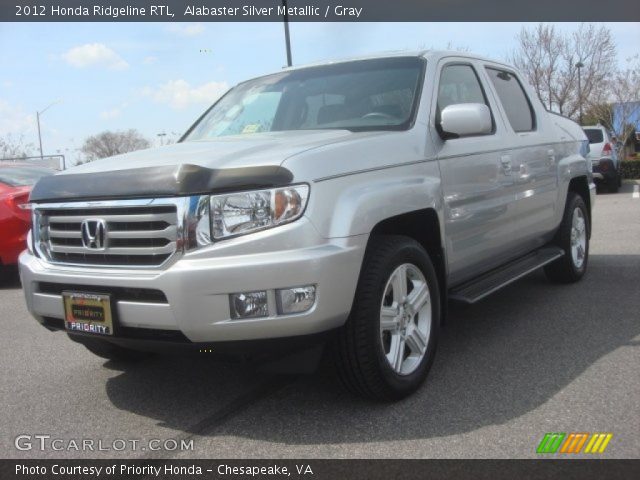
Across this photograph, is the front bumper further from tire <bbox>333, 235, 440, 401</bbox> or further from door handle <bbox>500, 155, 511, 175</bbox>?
door handle <bbox>500, 155, 511, 175</bbox>

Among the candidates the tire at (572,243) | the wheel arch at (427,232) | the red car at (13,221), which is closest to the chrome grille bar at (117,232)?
the wheel arch at (427,232)

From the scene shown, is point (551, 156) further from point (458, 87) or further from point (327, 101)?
point (327, 101)

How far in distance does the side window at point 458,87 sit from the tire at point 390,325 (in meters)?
1.10

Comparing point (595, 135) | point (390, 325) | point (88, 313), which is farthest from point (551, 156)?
point (595, 135)

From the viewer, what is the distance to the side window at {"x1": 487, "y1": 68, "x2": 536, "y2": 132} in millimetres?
4867

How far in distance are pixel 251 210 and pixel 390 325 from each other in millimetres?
963

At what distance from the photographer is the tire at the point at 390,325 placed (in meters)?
3.03

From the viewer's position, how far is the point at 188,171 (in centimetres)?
282

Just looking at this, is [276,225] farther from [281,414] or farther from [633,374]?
[633,374]

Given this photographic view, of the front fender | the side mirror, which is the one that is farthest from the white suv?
the front fender

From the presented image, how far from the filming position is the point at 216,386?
3.68 m

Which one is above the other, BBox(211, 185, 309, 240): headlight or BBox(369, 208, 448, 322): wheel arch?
BBox(211, 185, 309, 240): headlight

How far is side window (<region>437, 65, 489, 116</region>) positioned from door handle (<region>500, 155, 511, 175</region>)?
1.47 ft
